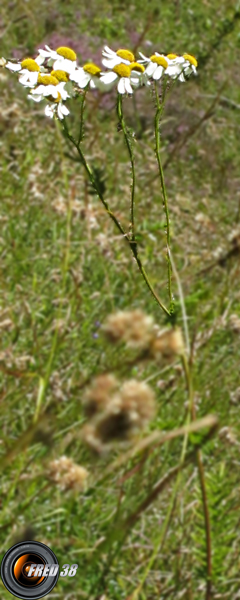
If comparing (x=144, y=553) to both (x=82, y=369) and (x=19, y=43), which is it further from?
(x=19, y=43)

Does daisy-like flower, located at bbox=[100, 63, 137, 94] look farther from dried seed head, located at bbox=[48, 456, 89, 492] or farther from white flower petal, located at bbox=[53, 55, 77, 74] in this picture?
dried seed head, located at bbox=[48, 456, 89, 492]

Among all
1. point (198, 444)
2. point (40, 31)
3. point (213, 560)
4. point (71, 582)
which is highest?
point (40, 31)

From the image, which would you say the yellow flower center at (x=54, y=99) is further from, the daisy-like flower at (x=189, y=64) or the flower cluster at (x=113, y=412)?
the flower cluster at (x=113, y=412)

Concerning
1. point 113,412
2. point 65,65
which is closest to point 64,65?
point 65,65

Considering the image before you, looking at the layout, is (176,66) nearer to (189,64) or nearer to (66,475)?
(189,64)

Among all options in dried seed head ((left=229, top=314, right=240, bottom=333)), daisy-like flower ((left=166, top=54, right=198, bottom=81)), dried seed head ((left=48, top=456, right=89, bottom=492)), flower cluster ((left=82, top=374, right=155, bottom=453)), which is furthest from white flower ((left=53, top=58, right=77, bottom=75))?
dried seed head ((left=229, top=314, right=240, bottom=333))

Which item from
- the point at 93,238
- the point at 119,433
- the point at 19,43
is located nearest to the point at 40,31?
the point at 19,43
